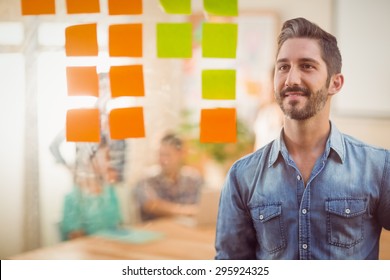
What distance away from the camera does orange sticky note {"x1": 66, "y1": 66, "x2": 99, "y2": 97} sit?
5.72ft

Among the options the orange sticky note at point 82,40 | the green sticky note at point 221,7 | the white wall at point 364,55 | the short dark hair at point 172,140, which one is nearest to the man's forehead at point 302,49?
the white wall at point 364,55

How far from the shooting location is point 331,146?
1.48m

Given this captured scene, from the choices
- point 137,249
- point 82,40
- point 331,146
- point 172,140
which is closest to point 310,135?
point 331,146

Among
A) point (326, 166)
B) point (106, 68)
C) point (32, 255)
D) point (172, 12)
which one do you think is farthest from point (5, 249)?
point (326, 166)

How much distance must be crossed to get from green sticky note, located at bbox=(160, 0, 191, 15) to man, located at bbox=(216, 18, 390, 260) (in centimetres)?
40

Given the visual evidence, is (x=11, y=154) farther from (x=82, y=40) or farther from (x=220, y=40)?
(x=220, y=40)

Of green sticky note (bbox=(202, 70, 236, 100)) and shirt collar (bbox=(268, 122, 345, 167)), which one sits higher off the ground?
green sticky note (bbox=(202, 70, 236, 100))

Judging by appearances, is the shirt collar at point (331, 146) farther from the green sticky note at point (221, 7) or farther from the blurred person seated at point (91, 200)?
the blurred person seated at point (91, 200)

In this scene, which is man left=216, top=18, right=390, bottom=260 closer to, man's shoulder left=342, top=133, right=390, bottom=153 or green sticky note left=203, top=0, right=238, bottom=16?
man's shoulder left=342, top=133, right=390, bottom=153

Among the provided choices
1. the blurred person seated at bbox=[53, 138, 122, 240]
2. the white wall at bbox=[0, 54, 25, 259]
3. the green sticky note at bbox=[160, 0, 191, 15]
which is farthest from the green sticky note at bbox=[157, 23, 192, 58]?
the white wall at bbox=[0, 54, 25, 259]

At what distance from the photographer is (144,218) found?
192 centimetres

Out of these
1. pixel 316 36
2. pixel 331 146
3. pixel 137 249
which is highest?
pixel 316 36

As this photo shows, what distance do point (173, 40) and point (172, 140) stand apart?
Result: 0.39 metres

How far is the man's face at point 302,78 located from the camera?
1440 millimetres
